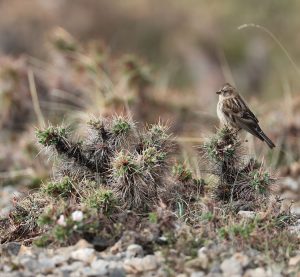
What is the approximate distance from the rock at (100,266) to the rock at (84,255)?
6cm

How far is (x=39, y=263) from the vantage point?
523 cm

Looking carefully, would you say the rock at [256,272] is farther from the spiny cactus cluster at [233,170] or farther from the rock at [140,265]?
the spiny cactus cluster at [233,170]

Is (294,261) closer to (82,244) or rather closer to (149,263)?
(149,263)

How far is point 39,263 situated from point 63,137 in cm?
129

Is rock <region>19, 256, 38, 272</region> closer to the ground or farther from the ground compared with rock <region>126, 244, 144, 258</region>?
closer to the ground

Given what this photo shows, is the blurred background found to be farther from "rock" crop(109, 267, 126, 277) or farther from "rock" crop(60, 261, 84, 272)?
"rock" crop(109, 267, 126, 277)

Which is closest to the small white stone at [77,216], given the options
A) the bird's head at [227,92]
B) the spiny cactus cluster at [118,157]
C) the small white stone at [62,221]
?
the small white stone at [62,221]

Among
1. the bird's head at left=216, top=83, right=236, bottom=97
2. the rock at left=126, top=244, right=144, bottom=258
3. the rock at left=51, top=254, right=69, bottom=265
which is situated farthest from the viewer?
the bird's head at left=216, top=83, right=236, bottom=97

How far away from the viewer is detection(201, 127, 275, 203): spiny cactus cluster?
6188 millimetres

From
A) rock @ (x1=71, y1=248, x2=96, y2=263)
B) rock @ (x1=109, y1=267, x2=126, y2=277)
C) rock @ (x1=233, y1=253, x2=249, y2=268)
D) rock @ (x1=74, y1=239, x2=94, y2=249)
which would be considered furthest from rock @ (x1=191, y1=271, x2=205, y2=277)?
rock @ (x1=74, y1=239, x2=94, y2=249)

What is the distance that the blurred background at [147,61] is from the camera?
11008 mm

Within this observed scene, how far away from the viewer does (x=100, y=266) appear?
5.16 m

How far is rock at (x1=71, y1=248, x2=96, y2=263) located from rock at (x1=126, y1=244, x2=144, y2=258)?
22 cm

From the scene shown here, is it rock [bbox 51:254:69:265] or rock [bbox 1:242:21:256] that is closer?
rock [bbox 51:254:69:265]
